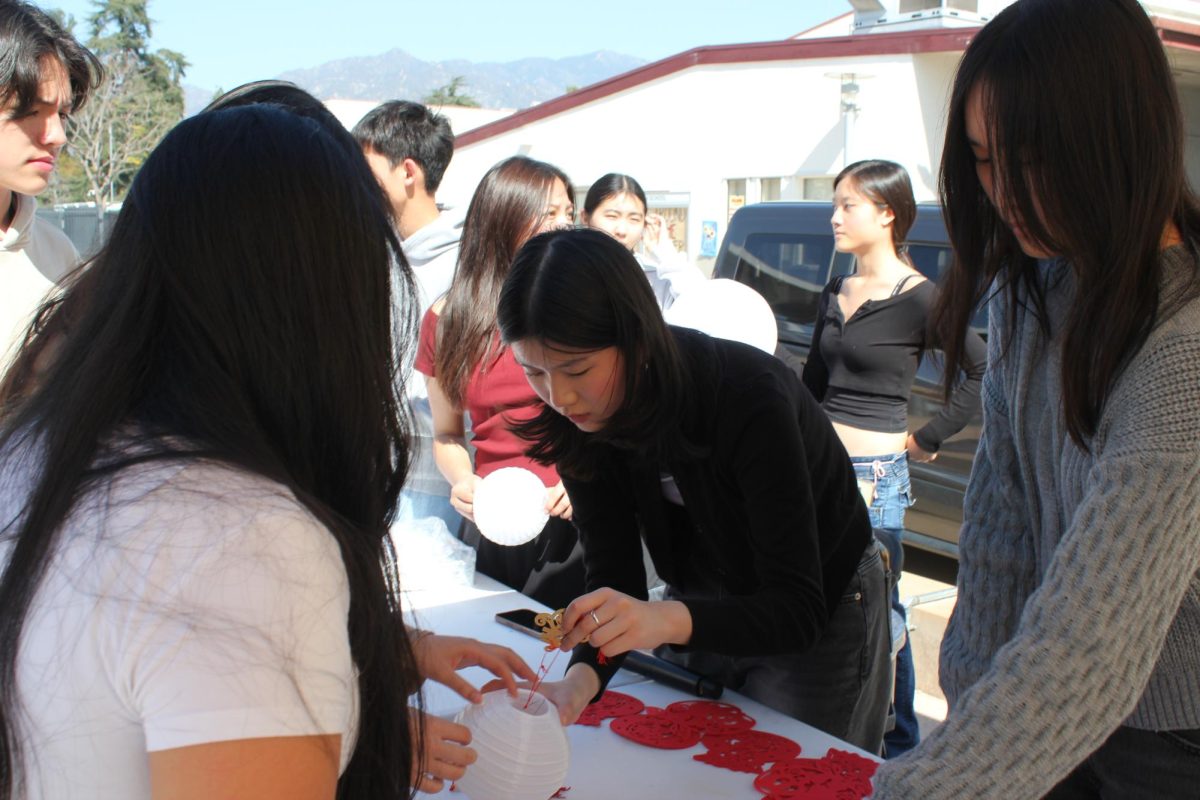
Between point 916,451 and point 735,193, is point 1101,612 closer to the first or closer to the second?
point 916,451

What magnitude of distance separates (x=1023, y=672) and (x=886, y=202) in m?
2.85

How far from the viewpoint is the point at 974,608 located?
137 cm

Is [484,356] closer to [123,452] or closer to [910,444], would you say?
[910,444]

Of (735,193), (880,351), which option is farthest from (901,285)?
(735,193)

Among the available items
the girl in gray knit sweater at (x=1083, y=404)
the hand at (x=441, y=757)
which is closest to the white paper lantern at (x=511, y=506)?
the hand at (x=441, y=757)

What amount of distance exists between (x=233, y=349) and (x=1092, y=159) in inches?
32.1

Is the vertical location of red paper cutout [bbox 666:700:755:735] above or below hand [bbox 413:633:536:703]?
below

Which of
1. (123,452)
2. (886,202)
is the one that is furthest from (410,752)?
(886,202)

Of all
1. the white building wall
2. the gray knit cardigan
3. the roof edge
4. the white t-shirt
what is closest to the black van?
the gray knit cardigan

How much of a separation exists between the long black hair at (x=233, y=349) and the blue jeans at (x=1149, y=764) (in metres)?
0.80

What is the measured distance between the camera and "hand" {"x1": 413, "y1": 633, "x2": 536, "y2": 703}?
Answer: 1.44 m

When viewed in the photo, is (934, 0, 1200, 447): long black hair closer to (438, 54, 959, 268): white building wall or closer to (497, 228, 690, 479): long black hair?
(497, 228, 690, 479): long black hair

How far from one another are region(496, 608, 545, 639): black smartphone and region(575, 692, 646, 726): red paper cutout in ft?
1.00

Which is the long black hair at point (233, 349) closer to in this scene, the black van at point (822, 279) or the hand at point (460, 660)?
the hand at point (460, 660)
